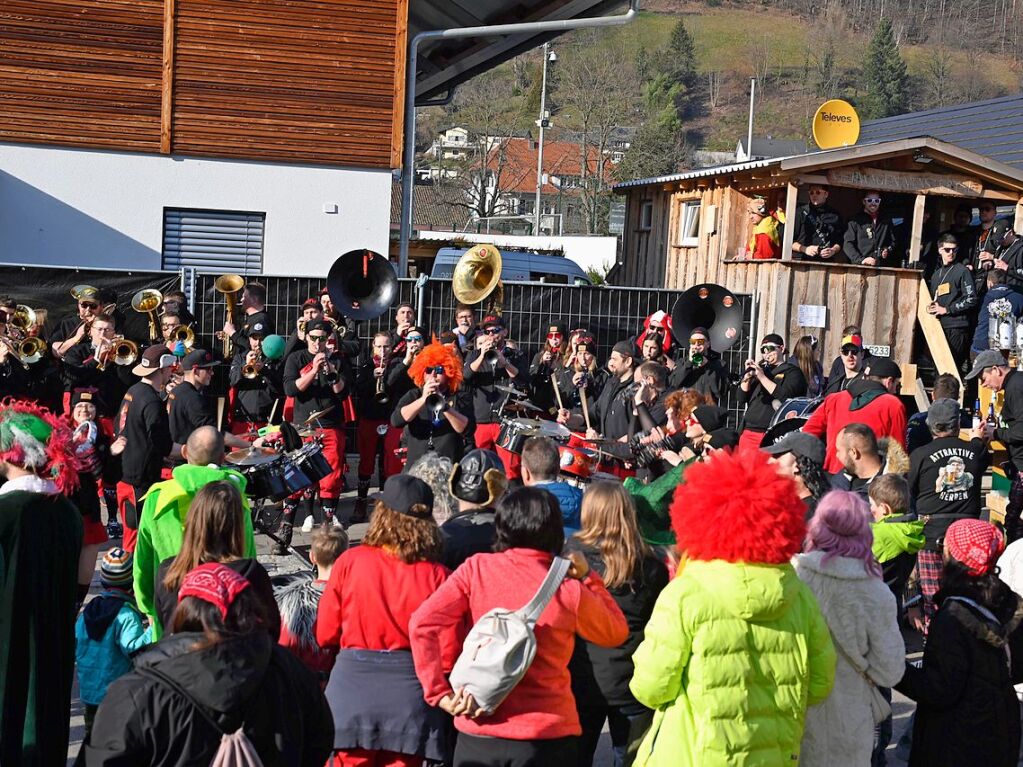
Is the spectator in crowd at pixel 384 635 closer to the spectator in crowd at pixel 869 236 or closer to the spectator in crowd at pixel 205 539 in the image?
the spectator in crowd at pixel 205 539

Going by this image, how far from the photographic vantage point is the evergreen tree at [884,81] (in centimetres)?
9594

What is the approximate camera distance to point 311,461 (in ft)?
25.5

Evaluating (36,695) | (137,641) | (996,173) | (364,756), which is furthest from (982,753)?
(996,173)

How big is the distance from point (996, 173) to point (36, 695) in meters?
12.6

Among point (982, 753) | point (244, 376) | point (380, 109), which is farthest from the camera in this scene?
point (380, 109)

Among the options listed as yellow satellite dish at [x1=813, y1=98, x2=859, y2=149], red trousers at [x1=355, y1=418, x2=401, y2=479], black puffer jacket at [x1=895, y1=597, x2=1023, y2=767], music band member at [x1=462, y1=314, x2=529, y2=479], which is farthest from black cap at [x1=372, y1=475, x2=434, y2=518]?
yellow satellite dish at [x1=813, y1=98, x2=859, y2=149]

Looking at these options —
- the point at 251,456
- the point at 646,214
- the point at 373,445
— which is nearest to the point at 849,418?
the point at 373,445

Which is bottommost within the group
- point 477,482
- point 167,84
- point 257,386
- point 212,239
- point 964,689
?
point 964,689

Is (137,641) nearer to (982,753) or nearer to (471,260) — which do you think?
(982,753)

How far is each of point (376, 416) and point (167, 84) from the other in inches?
236

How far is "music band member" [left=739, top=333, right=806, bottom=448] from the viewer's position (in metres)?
10.1

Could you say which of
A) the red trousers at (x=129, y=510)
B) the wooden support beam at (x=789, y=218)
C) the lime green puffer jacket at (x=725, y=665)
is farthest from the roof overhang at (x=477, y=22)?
the lime green puffer jacket at (x=725, y=665)

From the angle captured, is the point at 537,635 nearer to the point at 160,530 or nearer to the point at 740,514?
the point at 740,514

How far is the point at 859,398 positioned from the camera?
8633 millimetres
